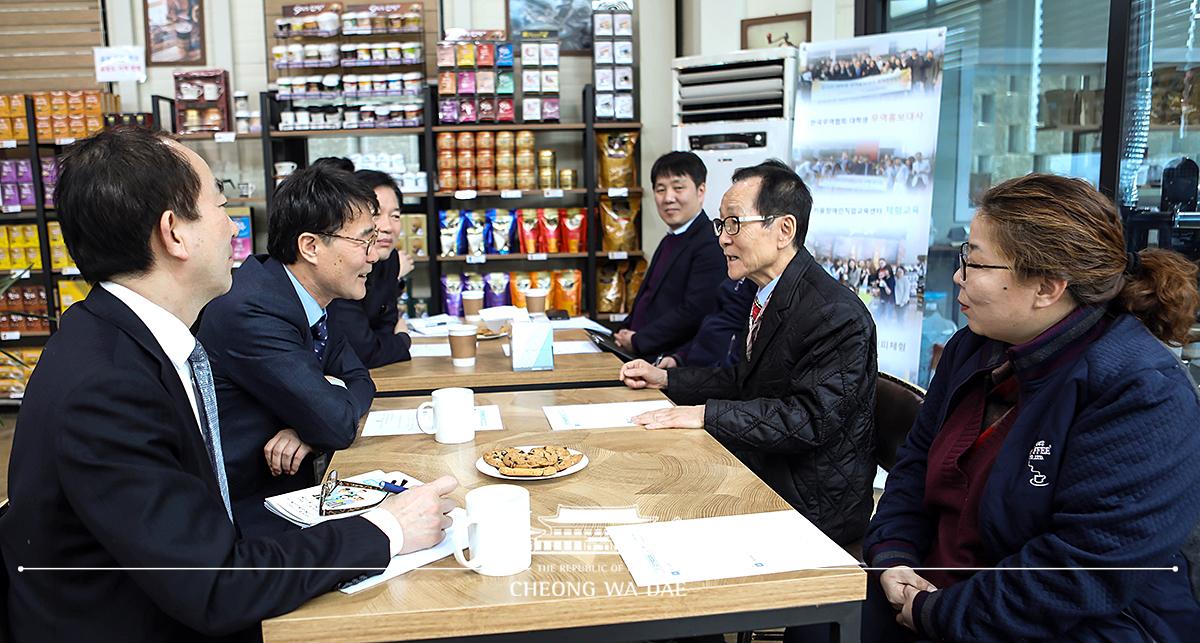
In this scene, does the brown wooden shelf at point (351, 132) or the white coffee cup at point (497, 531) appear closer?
the white coffee cup at point (497, 531)

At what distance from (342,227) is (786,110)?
296cm

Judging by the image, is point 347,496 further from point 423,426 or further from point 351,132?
point 351,132

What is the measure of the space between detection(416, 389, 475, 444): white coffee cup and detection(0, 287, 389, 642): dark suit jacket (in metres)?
0.64

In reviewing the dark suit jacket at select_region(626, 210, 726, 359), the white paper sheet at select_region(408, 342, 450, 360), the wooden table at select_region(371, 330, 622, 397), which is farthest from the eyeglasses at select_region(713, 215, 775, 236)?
the dark suit jacket at select_region(626, 210, 726, 359)

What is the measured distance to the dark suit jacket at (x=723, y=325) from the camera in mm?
3492

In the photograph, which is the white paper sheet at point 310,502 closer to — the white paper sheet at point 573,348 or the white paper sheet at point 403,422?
the white paper sheet at point 403,422

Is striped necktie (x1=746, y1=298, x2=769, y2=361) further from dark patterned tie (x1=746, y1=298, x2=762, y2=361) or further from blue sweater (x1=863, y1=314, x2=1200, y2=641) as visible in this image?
blue sweater (x1=863, y1=314, x2=1200, y2=641)

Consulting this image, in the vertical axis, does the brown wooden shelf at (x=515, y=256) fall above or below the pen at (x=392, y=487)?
above

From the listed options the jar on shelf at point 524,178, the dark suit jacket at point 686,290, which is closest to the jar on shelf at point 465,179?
the jar on shelf at point 524,178

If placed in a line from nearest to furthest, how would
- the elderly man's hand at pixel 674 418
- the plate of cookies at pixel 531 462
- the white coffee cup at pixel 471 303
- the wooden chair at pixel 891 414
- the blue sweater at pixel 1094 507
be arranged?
the blue sweater at pixel 1094 507 < the plate of cookies at pixel 531 462 < the elderly man's hand at pixel 674 418 < the wooden chair at pixel 891 414 < the white coffee cup at pixel 471 303

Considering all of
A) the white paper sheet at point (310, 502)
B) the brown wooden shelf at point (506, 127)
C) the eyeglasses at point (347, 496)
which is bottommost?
the white paper sheet at point (310, 502)

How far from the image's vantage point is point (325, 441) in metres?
1.90

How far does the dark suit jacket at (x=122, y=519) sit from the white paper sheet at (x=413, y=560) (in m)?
0.02

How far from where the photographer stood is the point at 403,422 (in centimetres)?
209
